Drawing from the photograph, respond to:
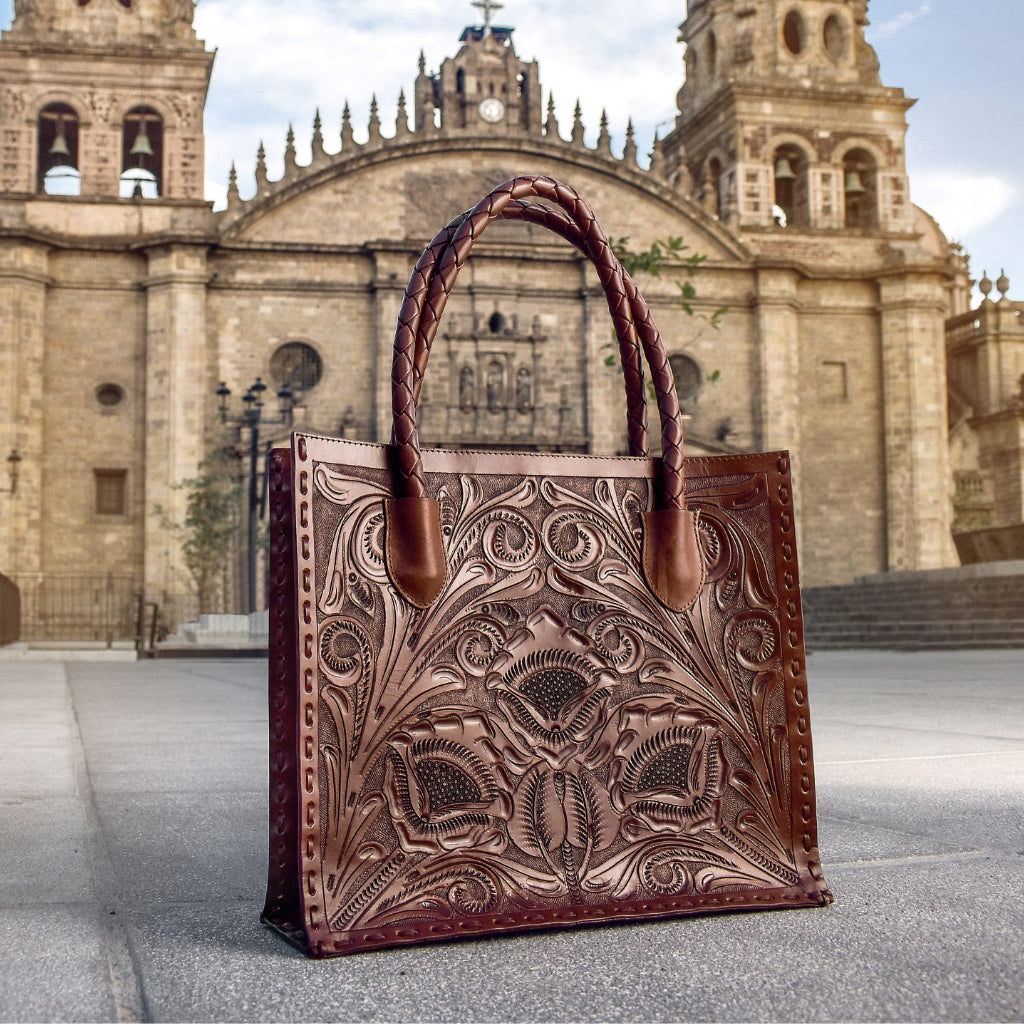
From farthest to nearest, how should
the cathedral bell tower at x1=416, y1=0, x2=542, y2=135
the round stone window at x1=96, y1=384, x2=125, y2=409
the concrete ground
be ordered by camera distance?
1. the cathedral bell tower at x1=416, y1=0, x2=542, y2=135
2. the round stone window at x1=96, y1=384, x2=125, y2=409
3. the concrete ground

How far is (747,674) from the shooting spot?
2.19m

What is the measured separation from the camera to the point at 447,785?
1.96m

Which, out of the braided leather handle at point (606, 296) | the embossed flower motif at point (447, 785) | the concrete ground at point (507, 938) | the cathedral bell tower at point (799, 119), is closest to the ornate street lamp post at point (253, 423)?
the cathedral bell tower at point (799, 119)

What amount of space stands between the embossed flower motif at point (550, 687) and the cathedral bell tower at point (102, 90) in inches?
1110

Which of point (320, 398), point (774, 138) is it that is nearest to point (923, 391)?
point (774, 138)

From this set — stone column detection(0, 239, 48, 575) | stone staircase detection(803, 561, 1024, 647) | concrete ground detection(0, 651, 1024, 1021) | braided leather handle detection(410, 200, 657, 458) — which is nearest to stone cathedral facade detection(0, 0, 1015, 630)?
stone column detection(0, 239, 48, 575)

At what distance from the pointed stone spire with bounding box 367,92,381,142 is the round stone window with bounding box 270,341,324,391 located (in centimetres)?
537

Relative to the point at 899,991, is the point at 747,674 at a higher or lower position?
higher

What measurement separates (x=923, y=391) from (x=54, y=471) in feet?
69.6

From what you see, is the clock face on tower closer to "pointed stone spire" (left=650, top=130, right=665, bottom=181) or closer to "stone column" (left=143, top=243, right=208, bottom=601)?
"pointed stone spire" (left=650, top=130, right=665, bottom=181)

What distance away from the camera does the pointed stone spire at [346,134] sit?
28734 millimetres

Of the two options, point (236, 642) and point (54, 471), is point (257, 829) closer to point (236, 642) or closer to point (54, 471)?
point (236, 642)

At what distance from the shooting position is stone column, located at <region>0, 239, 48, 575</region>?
25875mm

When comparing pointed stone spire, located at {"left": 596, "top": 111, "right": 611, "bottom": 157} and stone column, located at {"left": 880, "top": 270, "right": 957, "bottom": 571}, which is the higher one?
pointed stone spire, located at {"left": 596, "top": 111, "right": 611, "bottom": 157}
